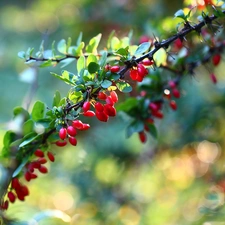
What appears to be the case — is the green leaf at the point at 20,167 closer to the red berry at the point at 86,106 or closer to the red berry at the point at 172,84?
the red berry at the point at 86,106

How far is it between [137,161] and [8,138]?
1.03 metres

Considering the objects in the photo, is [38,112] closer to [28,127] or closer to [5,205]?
[28,127]

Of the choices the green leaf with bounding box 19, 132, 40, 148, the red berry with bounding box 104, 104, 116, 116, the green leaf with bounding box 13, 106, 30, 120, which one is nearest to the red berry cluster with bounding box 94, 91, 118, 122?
the red berry with bounding box 104, 104, 116, 116

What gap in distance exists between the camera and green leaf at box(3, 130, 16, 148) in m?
0.90

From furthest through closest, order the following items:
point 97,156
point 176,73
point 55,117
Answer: point 97,156 < point 176,73 < point 55,117

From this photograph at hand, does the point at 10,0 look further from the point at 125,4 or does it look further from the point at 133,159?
the point at 133,159

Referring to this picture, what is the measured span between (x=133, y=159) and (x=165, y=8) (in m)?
0.62

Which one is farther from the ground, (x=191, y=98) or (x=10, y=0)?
(x=10, y=0)

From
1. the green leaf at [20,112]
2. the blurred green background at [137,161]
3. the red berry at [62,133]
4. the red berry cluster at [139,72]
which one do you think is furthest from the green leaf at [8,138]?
the blurred green background at [137,161]

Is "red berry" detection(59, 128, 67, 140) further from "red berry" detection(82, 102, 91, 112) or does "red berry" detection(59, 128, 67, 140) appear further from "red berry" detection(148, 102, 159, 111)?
"red berry" detection(148, 102, 159, 111)

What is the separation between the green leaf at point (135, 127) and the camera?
39.1 inches

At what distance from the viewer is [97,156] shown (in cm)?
178

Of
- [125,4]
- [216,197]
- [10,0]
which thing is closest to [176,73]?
[216,197]

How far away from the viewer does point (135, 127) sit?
999 mm
